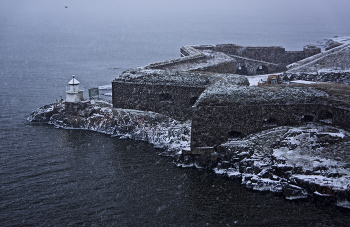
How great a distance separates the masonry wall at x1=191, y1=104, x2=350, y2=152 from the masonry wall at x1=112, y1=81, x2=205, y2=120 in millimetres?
5820

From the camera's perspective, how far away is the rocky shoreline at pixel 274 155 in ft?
74.8

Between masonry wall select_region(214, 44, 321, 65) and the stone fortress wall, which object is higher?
masonry wall select_region(214, 44, 321, 65)

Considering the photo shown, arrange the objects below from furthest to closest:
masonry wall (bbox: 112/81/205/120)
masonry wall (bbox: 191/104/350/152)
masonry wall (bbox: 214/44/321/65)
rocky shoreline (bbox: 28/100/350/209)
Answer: masonry wall (bbox: 214/44/321/65) → masonry wall (bbox: 112/81/205/120) → masonry wall (bbox: 191/104/350/152) → rocky shoreline (bbox: 28/100/350/209)

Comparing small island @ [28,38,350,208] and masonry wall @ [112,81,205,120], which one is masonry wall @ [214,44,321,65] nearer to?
small island @ [28,38,350,208]

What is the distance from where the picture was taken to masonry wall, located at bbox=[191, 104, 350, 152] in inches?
1088

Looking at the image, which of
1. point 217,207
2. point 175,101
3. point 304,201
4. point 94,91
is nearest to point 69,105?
point 94,91

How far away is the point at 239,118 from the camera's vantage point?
27.8 metres

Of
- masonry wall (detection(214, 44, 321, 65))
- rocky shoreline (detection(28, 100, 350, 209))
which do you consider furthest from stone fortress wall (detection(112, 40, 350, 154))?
masonry wall (detection(214, 44, 321, 65))

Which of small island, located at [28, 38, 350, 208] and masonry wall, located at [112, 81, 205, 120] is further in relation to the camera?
masonry wall, located at [112, 81, 205, 120]

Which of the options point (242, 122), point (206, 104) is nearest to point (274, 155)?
point (242, 122)

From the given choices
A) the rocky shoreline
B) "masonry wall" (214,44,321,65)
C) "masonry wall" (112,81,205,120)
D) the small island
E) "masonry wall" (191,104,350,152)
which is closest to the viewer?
the rocky shoreline

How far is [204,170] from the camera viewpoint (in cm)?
2695

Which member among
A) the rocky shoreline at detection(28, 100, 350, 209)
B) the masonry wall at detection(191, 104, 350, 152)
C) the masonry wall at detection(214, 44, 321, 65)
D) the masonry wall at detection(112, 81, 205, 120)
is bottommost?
the rocky shoreline at detection(28, 100, 350, 209)

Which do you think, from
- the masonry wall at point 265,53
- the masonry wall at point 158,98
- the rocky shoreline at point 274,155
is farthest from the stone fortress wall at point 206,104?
the masonry wall at point 265,53
